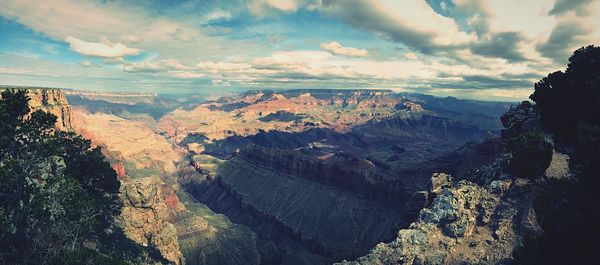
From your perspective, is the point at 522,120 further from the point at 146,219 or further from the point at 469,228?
the point at 146,219

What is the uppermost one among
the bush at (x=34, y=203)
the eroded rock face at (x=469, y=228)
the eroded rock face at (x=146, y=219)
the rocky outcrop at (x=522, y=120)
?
the rocky outcrop at (x=522, y=120)

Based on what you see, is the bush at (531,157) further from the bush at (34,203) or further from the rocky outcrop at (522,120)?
the bush at (34,203)

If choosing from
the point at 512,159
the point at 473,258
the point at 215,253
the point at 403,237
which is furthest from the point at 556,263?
the point at 215,253

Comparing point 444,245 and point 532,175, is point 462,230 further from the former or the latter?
point 532,175

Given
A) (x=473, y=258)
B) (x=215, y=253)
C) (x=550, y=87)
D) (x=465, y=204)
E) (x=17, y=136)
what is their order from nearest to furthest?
(x=17, y=136), (x=473, y=258), (x=465, y=204), (x=550, y=87), (x=215, y=253)

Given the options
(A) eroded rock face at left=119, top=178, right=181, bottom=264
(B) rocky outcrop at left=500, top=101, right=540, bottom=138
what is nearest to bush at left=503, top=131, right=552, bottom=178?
(B) rocky outcrop at left=500, top=101, right=540, bottom=138

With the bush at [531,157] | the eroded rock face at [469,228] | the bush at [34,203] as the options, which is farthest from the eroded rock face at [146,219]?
the bush at [531,157]

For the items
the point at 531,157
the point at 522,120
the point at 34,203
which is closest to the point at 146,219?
the point at 34,203
